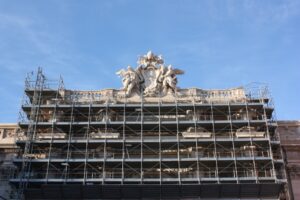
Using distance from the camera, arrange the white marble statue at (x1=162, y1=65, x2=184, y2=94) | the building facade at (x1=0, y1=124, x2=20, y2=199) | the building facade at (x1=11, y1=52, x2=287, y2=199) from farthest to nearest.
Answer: the white marble statue at (x1=162, y1=65, x2=184, y2=94)
the building facade at (x1=0, y1=124, x2=20, y2=199)
the building facade at (x1=11, y1=52, x2=287, y2=199)

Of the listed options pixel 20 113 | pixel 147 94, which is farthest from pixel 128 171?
pixel 20 113

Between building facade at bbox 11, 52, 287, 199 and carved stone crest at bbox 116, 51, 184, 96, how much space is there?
0.33 feet

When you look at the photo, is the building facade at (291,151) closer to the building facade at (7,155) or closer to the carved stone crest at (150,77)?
the carved stone crest at (150,77)

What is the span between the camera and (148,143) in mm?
41844

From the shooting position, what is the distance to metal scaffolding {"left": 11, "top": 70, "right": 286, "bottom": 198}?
4044 centimetres

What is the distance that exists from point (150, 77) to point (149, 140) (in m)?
7.65

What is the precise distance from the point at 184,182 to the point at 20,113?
1658 cm

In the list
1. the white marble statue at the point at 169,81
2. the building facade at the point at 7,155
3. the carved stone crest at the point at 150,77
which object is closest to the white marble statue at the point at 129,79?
the carved stone crest at the point at 150,77

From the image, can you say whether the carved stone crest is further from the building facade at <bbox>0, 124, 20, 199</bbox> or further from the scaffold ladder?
the building facade at <bbox>0, 124, 20, 199</bbox>

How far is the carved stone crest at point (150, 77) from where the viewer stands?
45531 mm

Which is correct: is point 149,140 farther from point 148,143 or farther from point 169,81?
point 169,81

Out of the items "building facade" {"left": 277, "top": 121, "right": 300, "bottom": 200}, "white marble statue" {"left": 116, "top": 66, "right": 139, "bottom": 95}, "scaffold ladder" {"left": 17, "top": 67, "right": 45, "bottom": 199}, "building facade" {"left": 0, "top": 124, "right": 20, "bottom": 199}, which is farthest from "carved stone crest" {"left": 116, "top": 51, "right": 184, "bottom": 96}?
"building facade" {"left": 0, "top": 124, "right": 20, "bottom": 199}

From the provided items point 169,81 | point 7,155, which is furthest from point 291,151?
point 7,155

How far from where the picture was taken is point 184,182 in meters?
39.9
